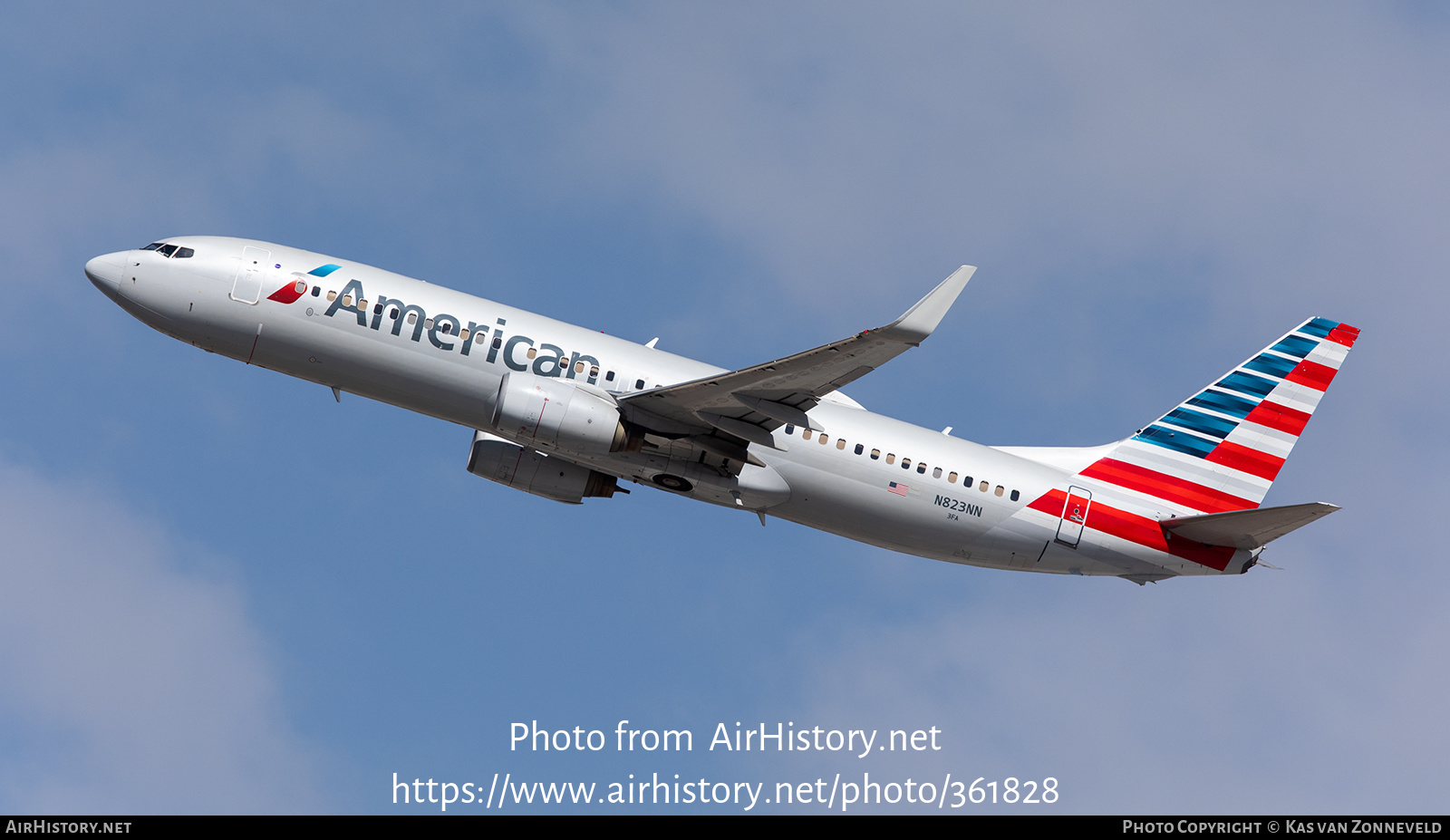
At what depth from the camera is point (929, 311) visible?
30.0 meters

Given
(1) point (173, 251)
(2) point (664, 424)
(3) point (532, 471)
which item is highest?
(1) point (173, 251)

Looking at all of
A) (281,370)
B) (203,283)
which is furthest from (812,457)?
(203,283)

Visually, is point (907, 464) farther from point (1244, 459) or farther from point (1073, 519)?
point (1244, 459)

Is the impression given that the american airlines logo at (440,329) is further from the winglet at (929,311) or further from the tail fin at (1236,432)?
the tail fin at (1236,432)

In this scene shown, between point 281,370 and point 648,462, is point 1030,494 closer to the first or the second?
point 648,462

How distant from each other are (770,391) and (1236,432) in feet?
57.6

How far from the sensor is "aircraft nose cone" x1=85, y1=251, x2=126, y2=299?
36.8 m

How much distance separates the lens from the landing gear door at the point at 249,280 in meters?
36.0

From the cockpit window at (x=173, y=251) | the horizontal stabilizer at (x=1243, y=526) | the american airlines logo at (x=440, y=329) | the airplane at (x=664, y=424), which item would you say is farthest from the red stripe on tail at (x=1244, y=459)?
the cockpit window at (x=173, y=251)

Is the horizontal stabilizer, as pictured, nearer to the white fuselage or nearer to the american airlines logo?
the white fuselage

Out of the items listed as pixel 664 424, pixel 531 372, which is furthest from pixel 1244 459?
pixel 531 372

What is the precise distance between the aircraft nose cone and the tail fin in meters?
29.1

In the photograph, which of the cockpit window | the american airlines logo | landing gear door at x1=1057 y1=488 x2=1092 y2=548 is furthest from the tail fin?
the cockpit window

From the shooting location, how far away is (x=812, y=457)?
3741 cm
